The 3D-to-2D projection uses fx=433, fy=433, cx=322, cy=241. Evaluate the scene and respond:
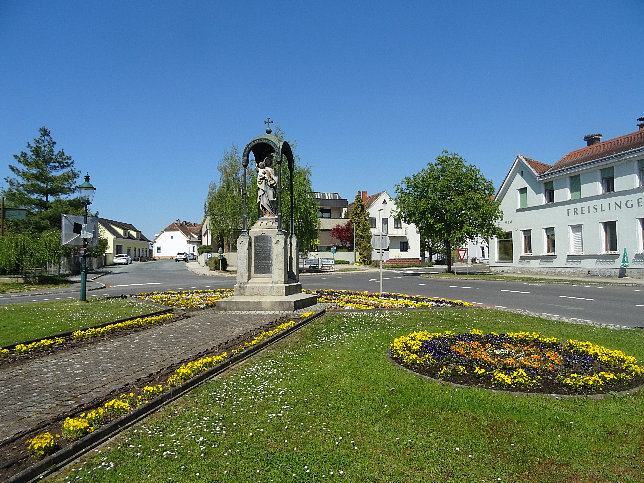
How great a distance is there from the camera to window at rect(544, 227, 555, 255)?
33.4m

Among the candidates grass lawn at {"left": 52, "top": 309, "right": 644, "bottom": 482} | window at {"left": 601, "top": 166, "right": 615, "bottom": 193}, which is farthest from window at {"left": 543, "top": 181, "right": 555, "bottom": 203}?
grass lawn at {"left": 52, "top": 309, "right": 644, "bottom": 482}

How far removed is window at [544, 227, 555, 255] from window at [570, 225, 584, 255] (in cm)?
185

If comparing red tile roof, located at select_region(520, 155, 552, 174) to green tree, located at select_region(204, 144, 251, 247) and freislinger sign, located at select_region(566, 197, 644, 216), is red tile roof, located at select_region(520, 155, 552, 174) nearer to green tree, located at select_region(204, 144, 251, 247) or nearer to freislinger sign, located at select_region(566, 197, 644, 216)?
freislinger sign, located at select_region(566, 197, 644, 216)

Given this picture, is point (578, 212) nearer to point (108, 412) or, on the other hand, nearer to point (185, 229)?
point (108, 412)

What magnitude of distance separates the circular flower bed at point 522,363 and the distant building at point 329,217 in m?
62.2

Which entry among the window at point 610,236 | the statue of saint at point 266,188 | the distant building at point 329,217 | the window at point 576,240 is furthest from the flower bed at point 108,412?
the distant building at point 329,217

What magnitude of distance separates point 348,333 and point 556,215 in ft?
94.3

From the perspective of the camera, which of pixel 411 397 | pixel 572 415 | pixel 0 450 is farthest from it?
pixel 411 397

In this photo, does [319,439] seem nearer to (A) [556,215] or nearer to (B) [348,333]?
(B) [348,333]

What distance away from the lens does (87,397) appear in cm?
576

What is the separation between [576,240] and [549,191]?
15.8 ft

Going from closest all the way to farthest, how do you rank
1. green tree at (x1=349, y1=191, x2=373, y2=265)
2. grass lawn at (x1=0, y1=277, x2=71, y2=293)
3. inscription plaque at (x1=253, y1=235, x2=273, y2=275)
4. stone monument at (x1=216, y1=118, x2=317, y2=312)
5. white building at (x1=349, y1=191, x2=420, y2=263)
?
1. stone monument at (x1=216, y1=118, x2=317, y2=312)
2. inscription plaque at (x1=253, y1=235, x2=273, y2=275)
3. grass lawn at (x1=0, y1=277, x2=71, y2=293)
4. green tree at (x1=349, y1=191, x2=373, y2=265)
5. white building at (x1=349, y1=191, x2=420, y2=263)

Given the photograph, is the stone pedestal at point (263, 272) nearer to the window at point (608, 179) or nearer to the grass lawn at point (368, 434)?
the grass lawn at point (368, 434)

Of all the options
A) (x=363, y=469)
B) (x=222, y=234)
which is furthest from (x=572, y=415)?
(x=222, y=234)
